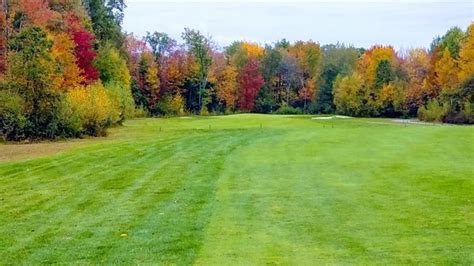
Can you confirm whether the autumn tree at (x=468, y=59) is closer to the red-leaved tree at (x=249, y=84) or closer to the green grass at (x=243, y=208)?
the red-leaved tree at (x=249, y=84)

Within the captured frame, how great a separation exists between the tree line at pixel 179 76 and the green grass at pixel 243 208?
1144 centimetres

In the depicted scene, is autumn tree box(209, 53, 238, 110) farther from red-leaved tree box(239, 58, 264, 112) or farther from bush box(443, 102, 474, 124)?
bush box(443, 102, 474, 124)

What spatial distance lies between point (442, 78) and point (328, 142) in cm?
4530

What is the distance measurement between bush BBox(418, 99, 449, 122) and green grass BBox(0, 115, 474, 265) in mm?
41197

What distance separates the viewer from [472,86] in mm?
57156

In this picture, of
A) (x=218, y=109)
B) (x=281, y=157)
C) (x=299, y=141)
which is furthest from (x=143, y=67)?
(x=281, y=157)

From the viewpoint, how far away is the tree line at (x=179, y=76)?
30.8 metres

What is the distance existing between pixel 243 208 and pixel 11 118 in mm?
22249

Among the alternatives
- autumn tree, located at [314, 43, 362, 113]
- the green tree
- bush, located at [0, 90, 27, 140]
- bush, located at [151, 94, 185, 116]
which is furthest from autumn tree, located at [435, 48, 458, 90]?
bush, located at [0, 90, 27, 140]

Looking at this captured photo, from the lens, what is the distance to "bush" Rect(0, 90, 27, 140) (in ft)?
95.8

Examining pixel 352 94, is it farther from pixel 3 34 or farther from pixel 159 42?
pixel 3 34

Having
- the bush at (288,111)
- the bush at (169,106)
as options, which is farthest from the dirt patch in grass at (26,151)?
the bush at (288,111)

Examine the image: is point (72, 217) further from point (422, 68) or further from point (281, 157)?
point (422, 68)

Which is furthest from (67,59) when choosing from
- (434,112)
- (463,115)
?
(434,112)
